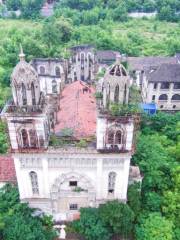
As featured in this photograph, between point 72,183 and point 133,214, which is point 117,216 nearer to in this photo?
point 133,214

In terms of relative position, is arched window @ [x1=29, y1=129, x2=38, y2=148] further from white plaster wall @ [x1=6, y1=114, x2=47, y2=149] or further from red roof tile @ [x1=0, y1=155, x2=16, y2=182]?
red roof tile @ [x1=0, y1=155, x2=16, y2=182]

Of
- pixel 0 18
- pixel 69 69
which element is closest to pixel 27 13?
pixel 0 18

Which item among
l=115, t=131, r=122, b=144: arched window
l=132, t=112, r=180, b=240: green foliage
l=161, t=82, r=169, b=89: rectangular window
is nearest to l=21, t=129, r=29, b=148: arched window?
l=115, t=131, r=122, b=144: arched window

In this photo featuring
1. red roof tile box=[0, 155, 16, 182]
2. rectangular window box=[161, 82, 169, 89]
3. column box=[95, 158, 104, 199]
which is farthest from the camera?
rectangular window box=[161, 82, 169, 89]

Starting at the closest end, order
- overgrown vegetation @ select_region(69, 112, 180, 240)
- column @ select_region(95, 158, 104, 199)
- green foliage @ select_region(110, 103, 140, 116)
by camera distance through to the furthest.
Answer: green foliage @ select_region(110, 103, 140, 116) → column @ select_region(95, 158, 104, 199) → overgrown vegetation @ select_region(69, 112, 180, 240)

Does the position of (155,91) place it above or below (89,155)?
below

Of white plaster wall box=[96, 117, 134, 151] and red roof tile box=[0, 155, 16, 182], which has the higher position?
white plaster wall box=[96, 117, 134, 151]

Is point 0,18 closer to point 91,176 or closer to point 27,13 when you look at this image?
point 27,13
